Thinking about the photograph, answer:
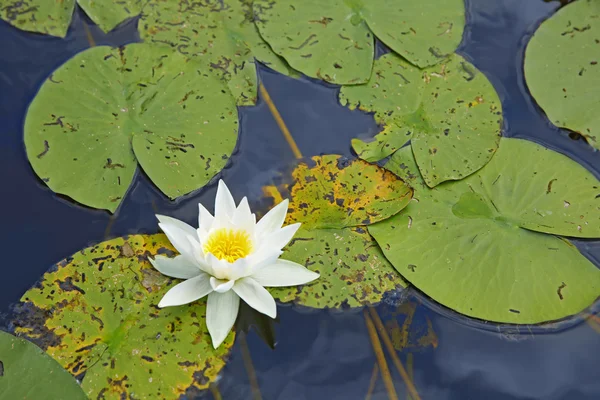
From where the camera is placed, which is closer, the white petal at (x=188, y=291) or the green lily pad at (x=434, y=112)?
the white petal at (x=188, y=291)


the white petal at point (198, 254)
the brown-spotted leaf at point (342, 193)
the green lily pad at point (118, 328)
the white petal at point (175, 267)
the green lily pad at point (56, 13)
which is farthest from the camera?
the green lily pad at point (56, 13)

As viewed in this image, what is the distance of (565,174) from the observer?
9.30 feet

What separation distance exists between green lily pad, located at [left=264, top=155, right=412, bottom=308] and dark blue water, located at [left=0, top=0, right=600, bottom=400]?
10 centimetres

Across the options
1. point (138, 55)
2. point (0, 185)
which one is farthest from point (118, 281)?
point (138, 55)

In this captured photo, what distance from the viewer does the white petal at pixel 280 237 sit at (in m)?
2.40

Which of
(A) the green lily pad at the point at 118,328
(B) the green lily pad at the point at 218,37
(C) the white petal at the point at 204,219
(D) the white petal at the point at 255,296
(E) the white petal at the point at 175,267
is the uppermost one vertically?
(B) the green lily pad at the point at 218,37

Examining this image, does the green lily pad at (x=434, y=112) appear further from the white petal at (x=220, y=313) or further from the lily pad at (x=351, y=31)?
the white petal at (x=220, y=313)

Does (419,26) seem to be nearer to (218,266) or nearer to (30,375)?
(218,266)

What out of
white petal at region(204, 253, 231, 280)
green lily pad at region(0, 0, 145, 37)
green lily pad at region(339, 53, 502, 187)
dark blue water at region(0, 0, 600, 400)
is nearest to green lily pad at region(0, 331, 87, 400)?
dark blue water at region(0, 0, 600, 400)

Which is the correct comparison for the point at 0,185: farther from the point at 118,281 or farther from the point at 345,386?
the point at 345,386

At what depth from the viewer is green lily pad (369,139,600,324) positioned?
247 centimetres

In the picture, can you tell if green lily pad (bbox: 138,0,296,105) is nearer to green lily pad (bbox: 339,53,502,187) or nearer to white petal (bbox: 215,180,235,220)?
green lily pad (bbox: 339,53,502,187)

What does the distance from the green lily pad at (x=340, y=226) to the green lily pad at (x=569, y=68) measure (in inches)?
46.4

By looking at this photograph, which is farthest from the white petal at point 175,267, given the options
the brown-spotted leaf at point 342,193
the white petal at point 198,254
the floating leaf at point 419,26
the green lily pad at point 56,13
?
the floating leaf at point 419,26
